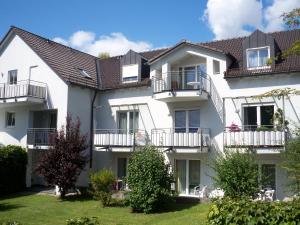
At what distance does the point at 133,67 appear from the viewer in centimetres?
2562

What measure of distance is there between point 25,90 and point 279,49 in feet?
54.3

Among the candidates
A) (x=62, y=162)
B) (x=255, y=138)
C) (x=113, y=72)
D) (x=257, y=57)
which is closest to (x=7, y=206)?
(x=62, y=162)

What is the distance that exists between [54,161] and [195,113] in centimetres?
906

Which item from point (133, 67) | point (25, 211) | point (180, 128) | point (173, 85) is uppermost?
point (133, 67)

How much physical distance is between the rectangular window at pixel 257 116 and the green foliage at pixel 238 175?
4649 millimetres

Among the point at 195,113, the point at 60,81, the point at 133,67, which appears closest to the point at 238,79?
the point at 195,113

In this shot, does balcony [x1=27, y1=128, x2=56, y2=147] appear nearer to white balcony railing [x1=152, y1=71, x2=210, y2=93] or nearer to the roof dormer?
white balcony railing [x1=152, y1=71, x2=210, y2=93]

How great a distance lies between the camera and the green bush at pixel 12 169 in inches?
899

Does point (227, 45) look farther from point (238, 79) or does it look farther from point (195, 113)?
point (195, 113)

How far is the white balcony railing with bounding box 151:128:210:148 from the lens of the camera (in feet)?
67.7

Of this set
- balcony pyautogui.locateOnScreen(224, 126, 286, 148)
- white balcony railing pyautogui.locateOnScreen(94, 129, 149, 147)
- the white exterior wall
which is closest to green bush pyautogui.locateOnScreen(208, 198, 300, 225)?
balcony pyautogui.locateOnScreen(224, 126, 286, 148)

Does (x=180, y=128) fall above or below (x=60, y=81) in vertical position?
below

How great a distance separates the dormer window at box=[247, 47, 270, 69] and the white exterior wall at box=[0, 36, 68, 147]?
39.3ft

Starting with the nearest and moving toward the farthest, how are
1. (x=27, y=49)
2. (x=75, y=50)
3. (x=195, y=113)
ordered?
1. (x=195, y=113)
2. (x=27, y=49)
3. (x=75, y=50)
